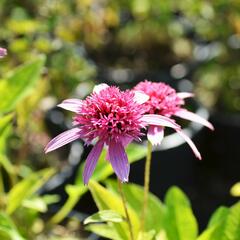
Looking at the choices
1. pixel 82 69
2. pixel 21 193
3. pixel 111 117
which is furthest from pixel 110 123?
pixel 82 69

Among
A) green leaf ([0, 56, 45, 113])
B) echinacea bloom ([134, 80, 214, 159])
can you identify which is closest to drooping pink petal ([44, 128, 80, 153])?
echinacea bloom ([134, 80, 214, 159])

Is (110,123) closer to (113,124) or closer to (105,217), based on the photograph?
(113,124)

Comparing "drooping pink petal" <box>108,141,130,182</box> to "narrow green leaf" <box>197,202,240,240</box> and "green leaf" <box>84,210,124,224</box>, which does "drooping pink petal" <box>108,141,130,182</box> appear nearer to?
"green leaf" <box>84,210,124,224</box>

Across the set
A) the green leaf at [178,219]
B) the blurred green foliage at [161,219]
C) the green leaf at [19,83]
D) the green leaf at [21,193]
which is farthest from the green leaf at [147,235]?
the green leaf at [19,83]

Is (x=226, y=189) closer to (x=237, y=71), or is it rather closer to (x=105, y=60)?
(x=237, y=71)

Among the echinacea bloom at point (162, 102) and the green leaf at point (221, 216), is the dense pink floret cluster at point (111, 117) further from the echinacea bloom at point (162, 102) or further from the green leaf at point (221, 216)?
the green leaf at point (221, 216)

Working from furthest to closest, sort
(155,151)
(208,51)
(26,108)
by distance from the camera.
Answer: (208,51) < (155,151) < (26,108)

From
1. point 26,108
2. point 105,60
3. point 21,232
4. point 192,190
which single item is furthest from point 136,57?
point 21,232

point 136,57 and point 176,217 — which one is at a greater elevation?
point 136,57
